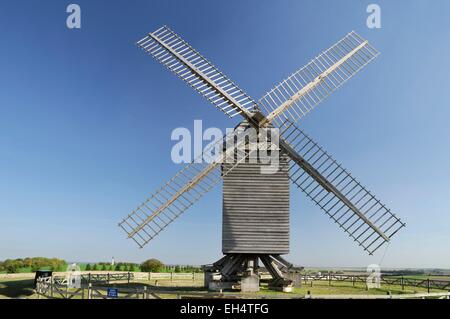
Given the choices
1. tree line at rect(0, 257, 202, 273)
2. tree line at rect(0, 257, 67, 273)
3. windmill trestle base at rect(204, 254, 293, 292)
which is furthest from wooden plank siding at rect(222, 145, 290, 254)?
tree line at rect(0, 257, 67, 273)

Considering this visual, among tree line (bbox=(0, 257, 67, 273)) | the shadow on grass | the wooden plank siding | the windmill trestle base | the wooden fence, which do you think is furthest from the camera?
tree line (bbox=(0, 257, 67, 273))

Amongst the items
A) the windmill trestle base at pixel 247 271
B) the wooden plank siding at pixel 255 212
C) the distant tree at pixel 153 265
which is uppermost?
the wooden plank siding at pixel 255 212

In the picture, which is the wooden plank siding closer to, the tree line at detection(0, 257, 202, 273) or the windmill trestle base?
the windmill trestle base

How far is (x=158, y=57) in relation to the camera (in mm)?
20078

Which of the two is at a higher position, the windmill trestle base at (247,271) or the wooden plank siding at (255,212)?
the wooden plank siding at (255,212)

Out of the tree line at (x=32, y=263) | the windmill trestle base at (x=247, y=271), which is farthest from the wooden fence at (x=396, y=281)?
the tree line at (x=32, y=263)

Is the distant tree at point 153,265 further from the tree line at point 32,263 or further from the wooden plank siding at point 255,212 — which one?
the wooden plank siding at point 255,212

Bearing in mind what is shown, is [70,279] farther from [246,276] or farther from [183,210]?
[246,276]

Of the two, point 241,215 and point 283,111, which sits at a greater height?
point 283,111

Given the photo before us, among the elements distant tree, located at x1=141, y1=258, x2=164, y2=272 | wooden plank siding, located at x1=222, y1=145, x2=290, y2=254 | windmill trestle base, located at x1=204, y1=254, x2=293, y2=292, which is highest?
wooden plank siding, located at x1=222, y1=145, x2=290, y2=254

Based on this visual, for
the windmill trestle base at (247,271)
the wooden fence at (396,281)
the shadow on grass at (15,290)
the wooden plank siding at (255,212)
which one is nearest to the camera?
the wooden plank siding at (255,212)

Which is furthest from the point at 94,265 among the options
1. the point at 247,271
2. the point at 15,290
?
the point at 247,271
